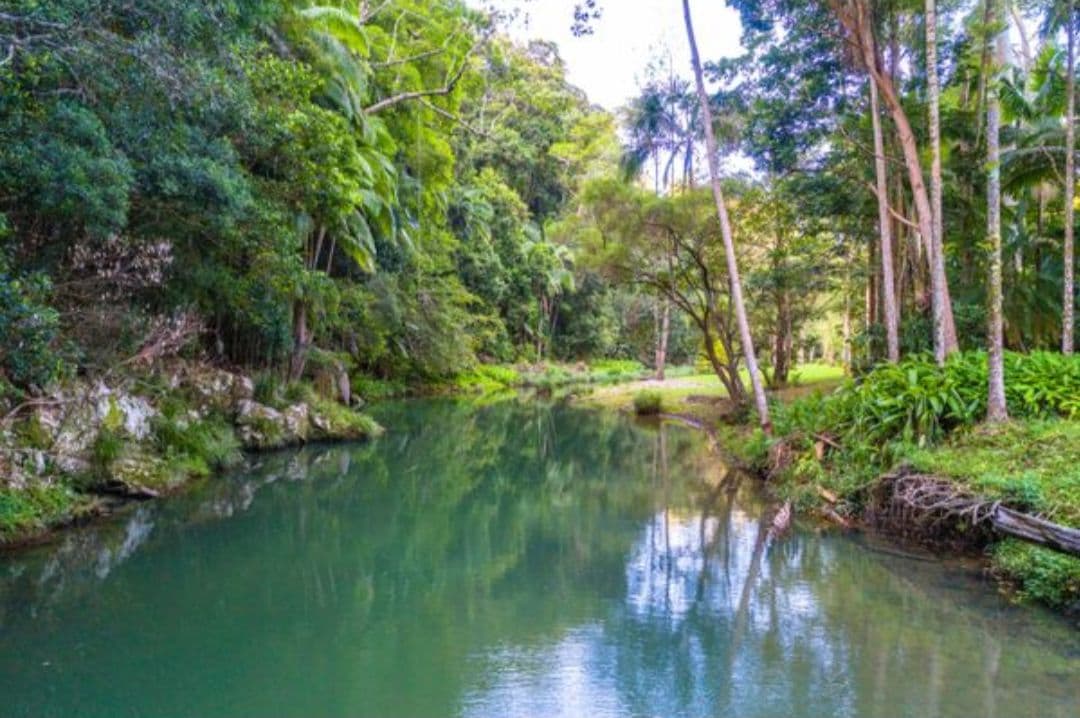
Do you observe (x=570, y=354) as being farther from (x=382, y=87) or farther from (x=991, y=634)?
(x=991, y=634)

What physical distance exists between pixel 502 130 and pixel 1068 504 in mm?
40262

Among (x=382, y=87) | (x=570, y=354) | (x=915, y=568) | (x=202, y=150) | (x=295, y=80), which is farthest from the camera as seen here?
(x=570, y=354)

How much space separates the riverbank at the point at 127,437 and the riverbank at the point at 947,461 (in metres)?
10.4

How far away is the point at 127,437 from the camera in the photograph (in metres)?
12.5

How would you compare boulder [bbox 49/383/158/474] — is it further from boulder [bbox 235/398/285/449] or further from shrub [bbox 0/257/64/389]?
boulder [bbox 235/398/285/449]

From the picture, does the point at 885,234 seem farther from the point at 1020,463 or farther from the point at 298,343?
the point at 298,343

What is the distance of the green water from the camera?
5863mm

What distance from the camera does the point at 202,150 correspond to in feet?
33.0

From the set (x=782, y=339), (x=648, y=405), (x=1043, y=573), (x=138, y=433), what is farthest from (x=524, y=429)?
(x=1043, y=573)

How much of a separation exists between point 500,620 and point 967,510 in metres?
5.20

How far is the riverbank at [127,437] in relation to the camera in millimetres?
9859

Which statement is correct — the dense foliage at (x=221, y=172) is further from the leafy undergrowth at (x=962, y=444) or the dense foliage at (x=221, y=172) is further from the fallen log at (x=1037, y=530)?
the fallen log at (x=1037, y=530)

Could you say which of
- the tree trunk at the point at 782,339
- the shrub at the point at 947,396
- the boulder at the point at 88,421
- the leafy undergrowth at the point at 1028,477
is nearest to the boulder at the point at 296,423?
the boulder at the point at 88,421

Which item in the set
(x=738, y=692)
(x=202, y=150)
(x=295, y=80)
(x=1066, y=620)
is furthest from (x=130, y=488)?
(x=1066, y=620)
